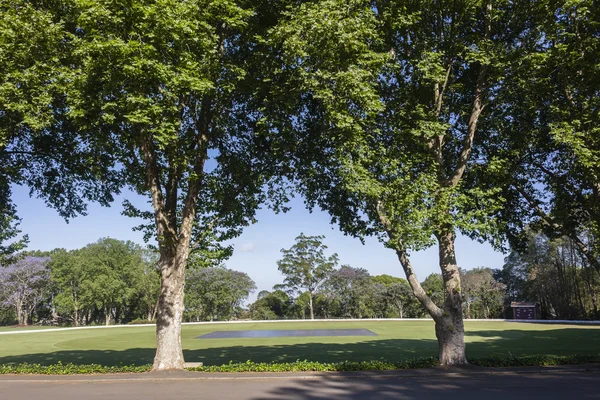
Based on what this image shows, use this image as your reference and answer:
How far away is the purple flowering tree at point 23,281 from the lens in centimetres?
5991

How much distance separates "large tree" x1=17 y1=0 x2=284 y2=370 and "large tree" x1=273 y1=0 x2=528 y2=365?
1.76 metres

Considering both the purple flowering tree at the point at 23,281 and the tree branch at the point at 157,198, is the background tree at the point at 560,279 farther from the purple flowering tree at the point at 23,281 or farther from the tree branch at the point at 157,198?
the purple flowering tree at the point at 23,281

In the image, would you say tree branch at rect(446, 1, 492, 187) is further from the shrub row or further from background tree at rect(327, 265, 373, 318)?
background tree at rect(327, 265, 373, 318)

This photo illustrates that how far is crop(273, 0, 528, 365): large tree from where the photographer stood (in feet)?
37.9

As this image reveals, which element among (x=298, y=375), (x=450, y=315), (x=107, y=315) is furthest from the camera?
(x=107, y=315)

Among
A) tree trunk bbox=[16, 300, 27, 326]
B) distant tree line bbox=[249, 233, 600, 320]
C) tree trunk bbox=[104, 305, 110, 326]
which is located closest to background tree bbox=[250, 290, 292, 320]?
distant tree line bbox=[249, 233, 600, 320]

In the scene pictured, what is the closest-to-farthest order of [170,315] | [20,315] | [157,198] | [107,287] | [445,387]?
[445,387]
[170,315]
[157,198]
[107,287]
[20,315]

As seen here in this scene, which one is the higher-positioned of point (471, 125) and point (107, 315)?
point (471, 125)

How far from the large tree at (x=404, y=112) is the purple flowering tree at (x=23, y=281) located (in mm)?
61114

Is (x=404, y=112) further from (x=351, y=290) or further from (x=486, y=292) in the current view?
(x=486, y=292)

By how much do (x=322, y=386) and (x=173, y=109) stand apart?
8.05 meters

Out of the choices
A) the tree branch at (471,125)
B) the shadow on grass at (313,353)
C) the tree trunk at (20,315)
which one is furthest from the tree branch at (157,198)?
the tree trunk at (20,315)

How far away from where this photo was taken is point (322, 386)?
33.7ft

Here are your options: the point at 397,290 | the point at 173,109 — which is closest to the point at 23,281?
the point at 397,290
